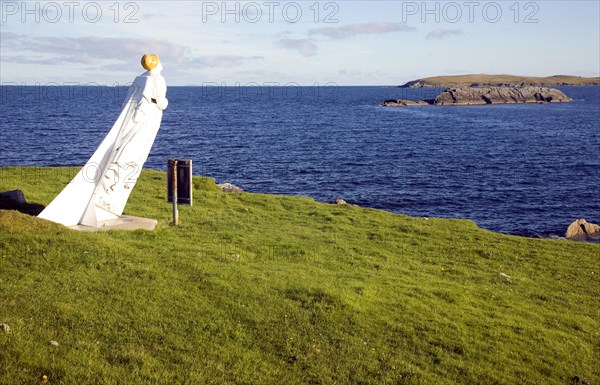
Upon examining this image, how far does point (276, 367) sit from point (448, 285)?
8.08 metres

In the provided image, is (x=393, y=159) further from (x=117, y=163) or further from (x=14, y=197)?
(x=14, y=197)

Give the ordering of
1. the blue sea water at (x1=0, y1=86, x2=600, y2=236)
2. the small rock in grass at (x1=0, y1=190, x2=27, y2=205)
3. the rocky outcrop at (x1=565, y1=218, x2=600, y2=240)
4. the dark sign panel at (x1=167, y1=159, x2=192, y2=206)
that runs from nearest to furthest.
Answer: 1. the dark sign panel at (x1=167, y1=159, x2=192, y2=206)
2. the small rock in grass at (x1=0, y1=190, x2=27, y2=205)
3. the rocky outcrop at (x1=565, y1=218, x2=600, y2=240)
4. the blue sea water at (x1=0, y1=86, x2=600, y2=236)

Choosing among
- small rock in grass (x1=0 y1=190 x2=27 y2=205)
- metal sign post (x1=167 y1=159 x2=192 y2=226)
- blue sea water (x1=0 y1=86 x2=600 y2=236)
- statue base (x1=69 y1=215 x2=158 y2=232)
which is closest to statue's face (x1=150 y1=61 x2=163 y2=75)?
metal sign post (x1=167 y1=159 x2=192 y2=226)

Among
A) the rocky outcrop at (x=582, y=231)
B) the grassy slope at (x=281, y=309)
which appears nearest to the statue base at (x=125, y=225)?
the grassy slope at (x=281, y=309)

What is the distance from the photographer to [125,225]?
20344 mm

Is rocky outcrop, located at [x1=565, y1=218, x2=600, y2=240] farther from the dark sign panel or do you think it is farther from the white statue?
the white statue

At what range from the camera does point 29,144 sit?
230ft

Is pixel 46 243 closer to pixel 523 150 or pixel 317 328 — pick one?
pixel 317 328

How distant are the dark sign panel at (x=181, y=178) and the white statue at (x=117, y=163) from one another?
1165mm

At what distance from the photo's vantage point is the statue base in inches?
773

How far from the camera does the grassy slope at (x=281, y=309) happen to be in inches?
420

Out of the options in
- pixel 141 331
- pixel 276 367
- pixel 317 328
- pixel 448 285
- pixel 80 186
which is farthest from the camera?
pixel 80 186

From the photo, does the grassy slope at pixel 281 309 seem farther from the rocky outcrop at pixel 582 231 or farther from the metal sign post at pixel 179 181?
the rocky outcrop at pixel 582 231

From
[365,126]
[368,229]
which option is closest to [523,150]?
[365,126]
